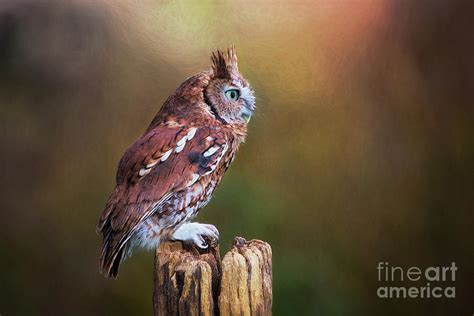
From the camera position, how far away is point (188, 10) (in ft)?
6.49

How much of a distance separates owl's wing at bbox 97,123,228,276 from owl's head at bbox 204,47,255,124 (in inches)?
3.3

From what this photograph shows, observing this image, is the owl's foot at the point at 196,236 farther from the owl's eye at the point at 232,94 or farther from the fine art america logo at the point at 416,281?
the fine art america logo at the point at 416,281

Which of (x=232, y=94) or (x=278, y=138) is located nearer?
(x=232, y=94)

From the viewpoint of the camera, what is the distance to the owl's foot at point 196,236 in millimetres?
1759

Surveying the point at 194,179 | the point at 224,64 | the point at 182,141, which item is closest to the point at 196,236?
→ the point at 194,179

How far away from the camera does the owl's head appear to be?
6.03 feet

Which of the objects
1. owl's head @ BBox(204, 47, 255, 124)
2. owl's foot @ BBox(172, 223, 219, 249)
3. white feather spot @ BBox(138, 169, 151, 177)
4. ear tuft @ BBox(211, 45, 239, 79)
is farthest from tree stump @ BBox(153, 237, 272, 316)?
ear tuft @ BBox(211, 45, 239, 79)

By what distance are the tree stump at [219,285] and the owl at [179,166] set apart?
0.63ft

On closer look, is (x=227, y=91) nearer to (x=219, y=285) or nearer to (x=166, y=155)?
(x=166, y=155)

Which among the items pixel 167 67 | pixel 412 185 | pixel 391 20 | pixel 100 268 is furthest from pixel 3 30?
pixel 412 185

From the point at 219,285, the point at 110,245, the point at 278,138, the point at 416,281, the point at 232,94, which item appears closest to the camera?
the point at 219,285

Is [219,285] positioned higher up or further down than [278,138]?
further down

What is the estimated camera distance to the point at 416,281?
211 cm

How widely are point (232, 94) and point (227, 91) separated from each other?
23mm
